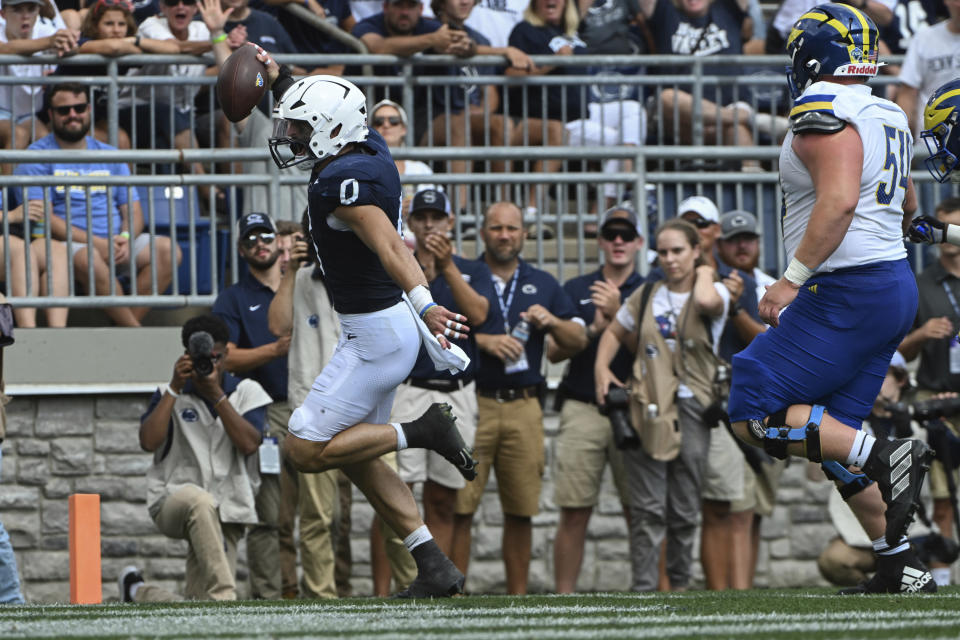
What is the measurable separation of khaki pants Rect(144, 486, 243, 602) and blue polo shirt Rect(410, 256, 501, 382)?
1.44 m

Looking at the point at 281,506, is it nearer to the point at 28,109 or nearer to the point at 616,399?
the point at 616,399

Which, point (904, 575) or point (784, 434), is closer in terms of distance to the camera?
point (784, 434)

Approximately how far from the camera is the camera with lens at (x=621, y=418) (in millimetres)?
9484

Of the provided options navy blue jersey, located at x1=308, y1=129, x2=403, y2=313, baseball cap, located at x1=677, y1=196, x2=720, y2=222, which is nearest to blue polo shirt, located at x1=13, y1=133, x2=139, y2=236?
baseball cap, located at x1=677, y1=196, x2=720, y2=222

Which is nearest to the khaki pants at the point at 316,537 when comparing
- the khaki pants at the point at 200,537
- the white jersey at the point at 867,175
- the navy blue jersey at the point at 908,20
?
the khaki pants at the point at 200,537

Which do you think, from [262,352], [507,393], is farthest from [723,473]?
[262,352]

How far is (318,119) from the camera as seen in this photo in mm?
6805

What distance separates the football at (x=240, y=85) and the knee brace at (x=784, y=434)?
2.66m

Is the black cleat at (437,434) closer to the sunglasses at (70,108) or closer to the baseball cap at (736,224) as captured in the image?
the baseball cap at (736,224)

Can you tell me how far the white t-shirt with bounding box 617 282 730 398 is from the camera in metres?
9.59

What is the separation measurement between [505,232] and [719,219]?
174 centimetres

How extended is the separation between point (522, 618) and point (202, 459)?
154 inches

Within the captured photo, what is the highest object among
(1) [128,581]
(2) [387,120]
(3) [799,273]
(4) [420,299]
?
(2) [387,120]

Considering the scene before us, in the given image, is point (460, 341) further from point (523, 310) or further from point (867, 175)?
point (867, 175)
